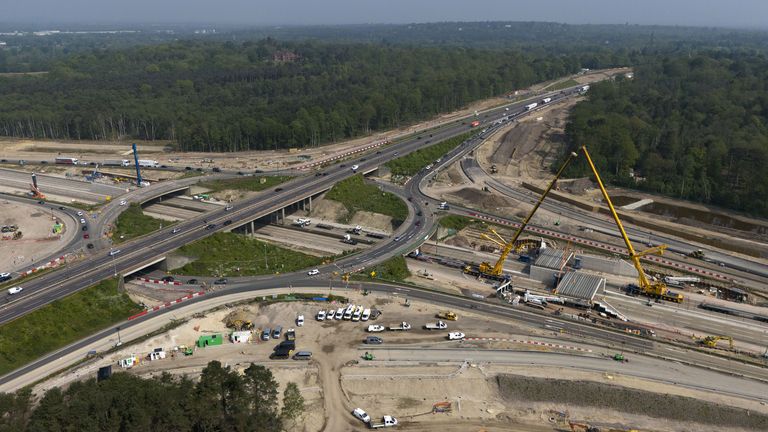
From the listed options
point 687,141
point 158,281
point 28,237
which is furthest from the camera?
point 687,141

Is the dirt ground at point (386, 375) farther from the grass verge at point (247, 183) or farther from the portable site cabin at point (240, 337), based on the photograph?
the grass verge at point (247, 183)

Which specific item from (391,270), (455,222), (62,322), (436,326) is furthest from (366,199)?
(62,322)

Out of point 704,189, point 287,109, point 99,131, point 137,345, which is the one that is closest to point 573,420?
point 137,345

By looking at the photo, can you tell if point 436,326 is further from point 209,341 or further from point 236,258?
point 236,258

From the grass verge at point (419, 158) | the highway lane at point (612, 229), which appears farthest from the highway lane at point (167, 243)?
the highway lane at point (612, 229)

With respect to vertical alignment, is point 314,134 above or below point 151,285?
above

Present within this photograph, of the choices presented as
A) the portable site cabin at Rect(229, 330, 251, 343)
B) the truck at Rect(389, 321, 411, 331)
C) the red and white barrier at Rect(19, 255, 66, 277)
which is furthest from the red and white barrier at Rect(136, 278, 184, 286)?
the truck at Rect(389, 321, 411, 331)

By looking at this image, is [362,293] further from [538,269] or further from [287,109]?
[287,109]
